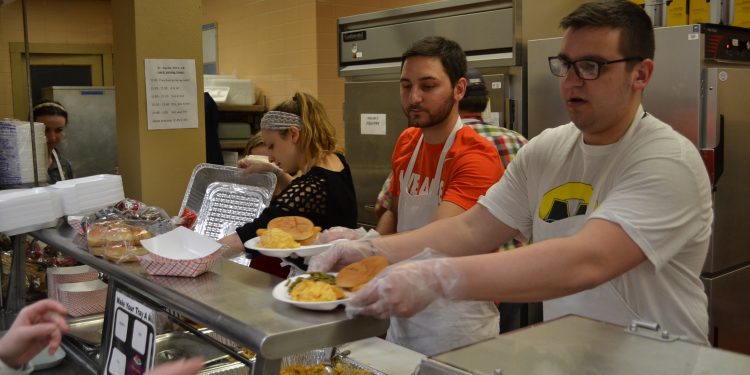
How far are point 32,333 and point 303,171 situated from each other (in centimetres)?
195

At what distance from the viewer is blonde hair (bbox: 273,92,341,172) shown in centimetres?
336

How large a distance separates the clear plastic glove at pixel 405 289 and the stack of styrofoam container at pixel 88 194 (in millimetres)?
1361

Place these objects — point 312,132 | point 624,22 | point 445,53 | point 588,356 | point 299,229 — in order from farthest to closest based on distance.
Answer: point 312,132 < point 445,53 < point 299,229 < point 624,22 < point 588,356

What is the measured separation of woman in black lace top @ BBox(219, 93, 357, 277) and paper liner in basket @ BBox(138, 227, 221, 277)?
975 millimetres

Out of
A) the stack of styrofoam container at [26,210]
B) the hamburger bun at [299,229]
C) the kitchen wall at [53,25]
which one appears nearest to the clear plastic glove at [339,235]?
the hamburger bun at [299,229]

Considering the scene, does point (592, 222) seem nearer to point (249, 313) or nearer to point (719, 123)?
point (249, 313)

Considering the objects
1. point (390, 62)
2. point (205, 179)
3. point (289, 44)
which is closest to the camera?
point (205, 179)

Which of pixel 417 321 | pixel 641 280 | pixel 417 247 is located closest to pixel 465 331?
pixel 417 321

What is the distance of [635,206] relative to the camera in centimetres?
165

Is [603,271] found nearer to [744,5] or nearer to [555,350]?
[555,350]

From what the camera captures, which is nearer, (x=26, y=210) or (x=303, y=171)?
(x=26, y=210)

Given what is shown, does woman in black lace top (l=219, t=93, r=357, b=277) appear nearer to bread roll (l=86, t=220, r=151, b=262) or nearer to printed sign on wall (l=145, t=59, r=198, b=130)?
bread roll (l=86, t=220, r=151, b=262)

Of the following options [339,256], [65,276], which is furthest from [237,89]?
[339,256]

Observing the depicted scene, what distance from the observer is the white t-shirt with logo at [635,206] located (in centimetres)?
166
